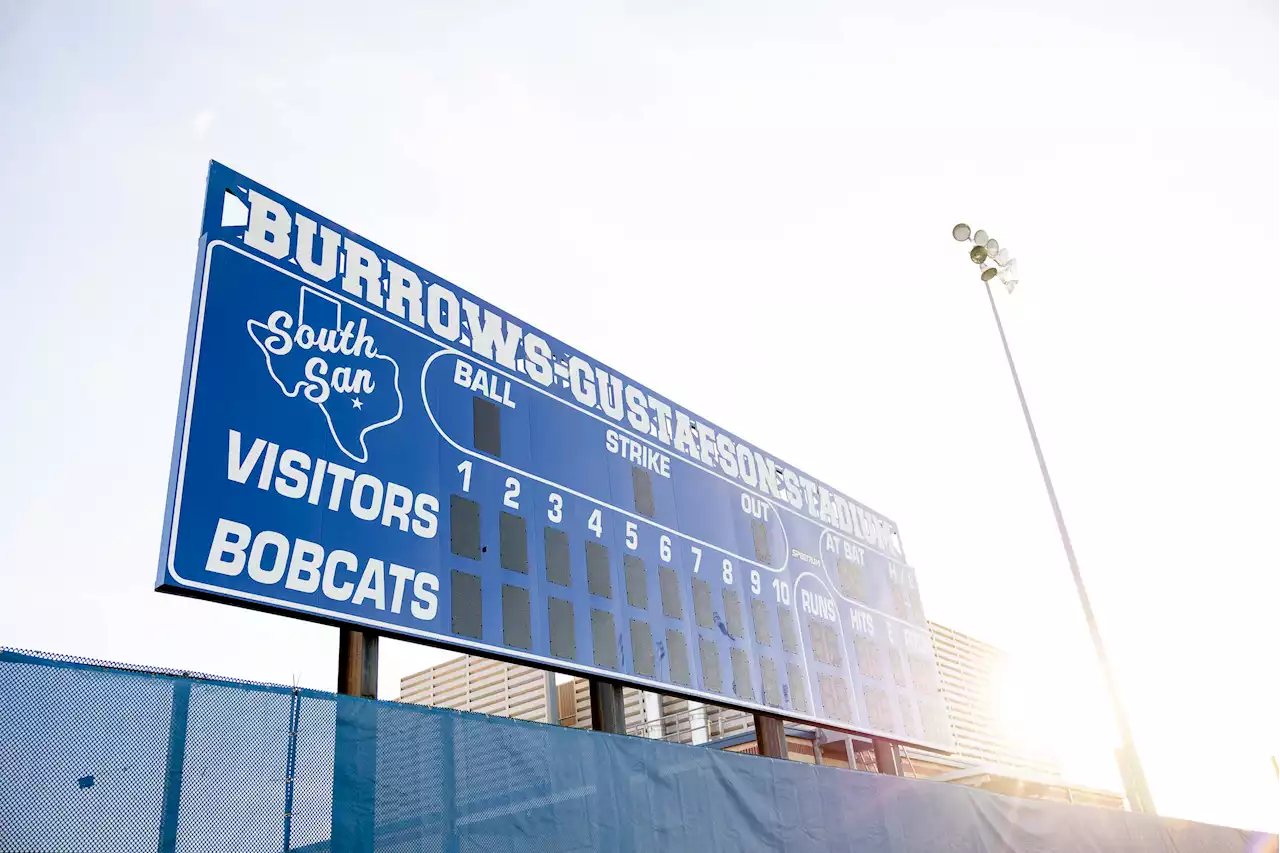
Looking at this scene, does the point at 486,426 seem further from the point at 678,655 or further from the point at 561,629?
the point at 678,655

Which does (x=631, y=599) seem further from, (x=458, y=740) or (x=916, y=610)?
(x=916, y=610)

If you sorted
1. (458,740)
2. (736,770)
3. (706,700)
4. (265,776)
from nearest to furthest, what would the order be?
(265,776) → (458,740) → (736,770) → (706,700)

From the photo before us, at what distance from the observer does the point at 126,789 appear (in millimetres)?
4512

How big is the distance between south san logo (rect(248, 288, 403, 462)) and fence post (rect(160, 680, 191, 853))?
3.65 m

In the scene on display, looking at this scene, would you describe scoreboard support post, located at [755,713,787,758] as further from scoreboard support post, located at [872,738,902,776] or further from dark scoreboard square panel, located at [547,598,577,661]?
dark scoreboard square panel, located at [547,598,577,661]

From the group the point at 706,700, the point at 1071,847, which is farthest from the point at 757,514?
the point at 1071,847

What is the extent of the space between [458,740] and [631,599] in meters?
4.26

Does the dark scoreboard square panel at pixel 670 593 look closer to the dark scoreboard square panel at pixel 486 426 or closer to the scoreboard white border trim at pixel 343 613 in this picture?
the scoreboard white border trim at pixel 343 613

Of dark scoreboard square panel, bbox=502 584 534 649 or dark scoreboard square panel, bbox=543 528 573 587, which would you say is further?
dark scoreboard square panel, bbox=543 528 573 587

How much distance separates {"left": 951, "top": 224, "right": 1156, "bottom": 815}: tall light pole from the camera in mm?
13750

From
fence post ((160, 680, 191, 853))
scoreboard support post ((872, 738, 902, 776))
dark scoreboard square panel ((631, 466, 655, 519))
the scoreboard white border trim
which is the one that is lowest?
fence post ((160, 680, 191, 853))

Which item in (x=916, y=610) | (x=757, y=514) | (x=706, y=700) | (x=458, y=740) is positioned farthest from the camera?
(x=916, y=610)

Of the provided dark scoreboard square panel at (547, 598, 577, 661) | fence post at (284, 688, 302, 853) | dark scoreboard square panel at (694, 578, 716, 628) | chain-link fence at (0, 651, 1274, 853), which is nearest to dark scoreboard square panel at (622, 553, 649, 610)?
dark scoreboard square panel at (694, 578, 716, 628)

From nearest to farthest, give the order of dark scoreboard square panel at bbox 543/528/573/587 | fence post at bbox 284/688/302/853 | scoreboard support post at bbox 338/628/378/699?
fence post at bbox 284/688/302/853
scoreboard support post at bbox 338/628/378/699
dark scoreboard square panel at bbox 543/528/573/587
